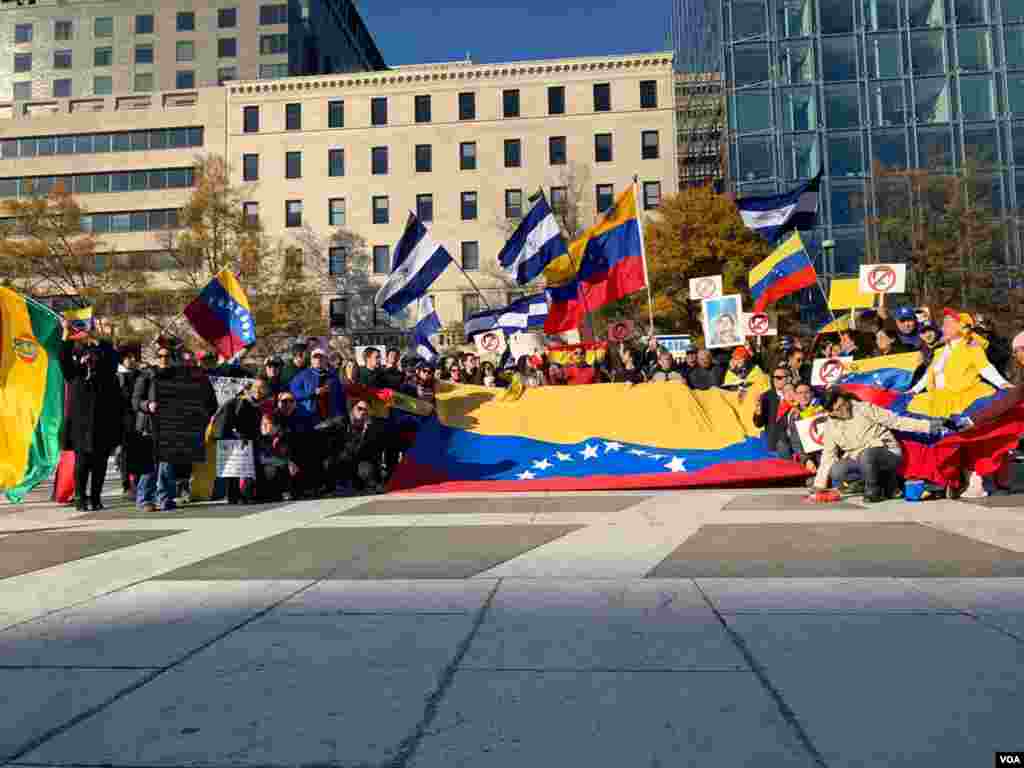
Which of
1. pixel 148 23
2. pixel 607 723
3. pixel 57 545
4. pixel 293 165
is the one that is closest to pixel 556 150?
pixel 293 165

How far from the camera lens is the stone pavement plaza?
2.54 m

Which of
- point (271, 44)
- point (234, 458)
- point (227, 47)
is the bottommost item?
point (234, 458)

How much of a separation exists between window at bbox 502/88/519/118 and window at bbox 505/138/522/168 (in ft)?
5.56

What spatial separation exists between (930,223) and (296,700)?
3238 cm

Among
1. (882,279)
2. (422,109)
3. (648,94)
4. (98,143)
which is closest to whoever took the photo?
(882,279)

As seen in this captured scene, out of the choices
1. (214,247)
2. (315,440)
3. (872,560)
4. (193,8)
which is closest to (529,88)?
(214,247)

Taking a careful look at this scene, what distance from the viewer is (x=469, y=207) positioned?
5259 cm

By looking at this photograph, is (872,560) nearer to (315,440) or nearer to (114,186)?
(315,440)

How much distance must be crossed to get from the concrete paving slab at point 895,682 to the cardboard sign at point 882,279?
34.8ft

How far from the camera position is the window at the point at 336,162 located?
53.7 m

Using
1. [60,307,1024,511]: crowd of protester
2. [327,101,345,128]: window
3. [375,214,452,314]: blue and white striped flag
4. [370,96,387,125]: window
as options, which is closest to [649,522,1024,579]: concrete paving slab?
[60,307,1024,511]: crowd of protester

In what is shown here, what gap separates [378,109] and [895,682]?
181 feet

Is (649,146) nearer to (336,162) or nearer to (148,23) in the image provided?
(336,162)

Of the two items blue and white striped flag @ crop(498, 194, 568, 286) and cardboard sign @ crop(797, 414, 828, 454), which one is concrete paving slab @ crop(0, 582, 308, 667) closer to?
cardboard sign @ crop(797, 414, 828, 454)
